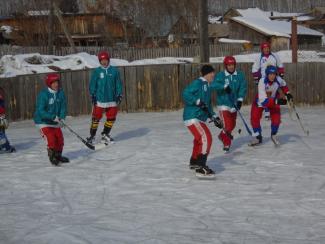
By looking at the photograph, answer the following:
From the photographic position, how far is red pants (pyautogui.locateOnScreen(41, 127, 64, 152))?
9.46 meters

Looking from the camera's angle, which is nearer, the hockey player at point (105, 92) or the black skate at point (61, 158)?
the black skate at point (61, 158)

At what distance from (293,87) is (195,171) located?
29.9 feet

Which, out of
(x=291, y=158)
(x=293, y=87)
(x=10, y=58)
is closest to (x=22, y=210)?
(x=291, y=158)

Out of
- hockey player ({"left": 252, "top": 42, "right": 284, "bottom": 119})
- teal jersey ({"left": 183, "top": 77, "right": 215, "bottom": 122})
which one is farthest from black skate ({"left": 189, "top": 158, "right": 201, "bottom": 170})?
hockey player ({"left": 252, "top": 42, "right": 284, "bottom": 119})

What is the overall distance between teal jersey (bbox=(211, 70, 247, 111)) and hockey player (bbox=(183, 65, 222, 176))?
175cm

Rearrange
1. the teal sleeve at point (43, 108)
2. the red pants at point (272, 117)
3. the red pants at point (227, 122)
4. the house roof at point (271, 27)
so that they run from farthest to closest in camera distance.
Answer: the house roof at point (271, 27)
the red pants at point (272, 117)
the red pants at point (227, 122)
the teal sleeve at point (43, 108)

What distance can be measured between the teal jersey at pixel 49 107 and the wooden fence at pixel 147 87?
5.96 m

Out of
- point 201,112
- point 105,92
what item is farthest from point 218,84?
point 105,92

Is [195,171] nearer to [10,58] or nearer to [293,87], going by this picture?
[293,87]

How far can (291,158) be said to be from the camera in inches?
382

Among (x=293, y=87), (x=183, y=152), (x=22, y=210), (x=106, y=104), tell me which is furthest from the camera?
(x=293, y=87)

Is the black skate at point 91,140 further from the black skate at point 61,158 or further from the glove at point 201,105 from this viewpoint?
the glove at point 201,105

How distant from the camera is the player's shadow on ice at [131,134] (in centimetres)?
1245

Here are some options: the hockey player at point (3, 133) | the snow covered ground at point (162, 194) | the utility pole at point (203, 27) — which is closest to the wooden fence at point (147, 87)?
the utility pole at point (203, 27)
